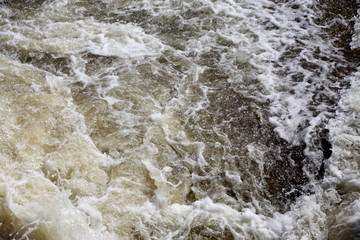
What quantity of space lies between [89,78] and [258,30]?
3516 mm

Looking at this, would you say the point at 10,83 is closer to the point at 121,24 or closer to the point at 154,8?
the point at 121,24

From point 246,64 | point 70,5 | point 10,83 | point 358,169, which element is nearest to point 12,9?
point 70,5

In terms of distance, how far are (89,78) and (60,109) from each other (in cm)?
90

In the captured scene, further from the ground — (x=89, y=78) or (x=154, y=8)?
(x=154, y=8)

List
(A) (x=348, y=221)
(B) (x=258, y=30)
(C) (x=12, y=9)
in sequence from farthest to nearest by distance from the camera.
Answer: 1. (C) (x=12, y=9)
2. (B) (x=258, y=30)
3. (A) (x=348, y=221)

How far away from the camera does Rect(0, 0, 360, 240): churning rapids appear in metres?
3.21

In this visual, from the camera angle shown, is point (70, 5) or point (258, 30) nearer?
point (258, 30)

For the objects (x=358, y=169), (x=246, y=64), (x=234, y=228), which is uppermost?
(x=246, y=64)

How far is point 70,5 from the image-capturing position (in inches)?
268

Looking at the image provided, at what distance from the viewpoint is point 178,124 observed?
430 centimetres

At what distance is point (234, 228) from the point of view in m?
3.19

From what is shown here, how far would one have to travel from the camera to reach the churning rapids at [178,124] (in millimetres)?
3215

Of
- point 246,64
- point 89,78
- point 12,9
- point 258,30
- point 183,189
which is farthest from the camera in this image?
point 12,9

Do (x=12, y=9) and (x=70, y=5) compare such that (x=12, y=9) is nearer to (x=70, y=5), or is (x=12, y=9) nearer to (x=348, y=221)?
(x=70, y=5)
